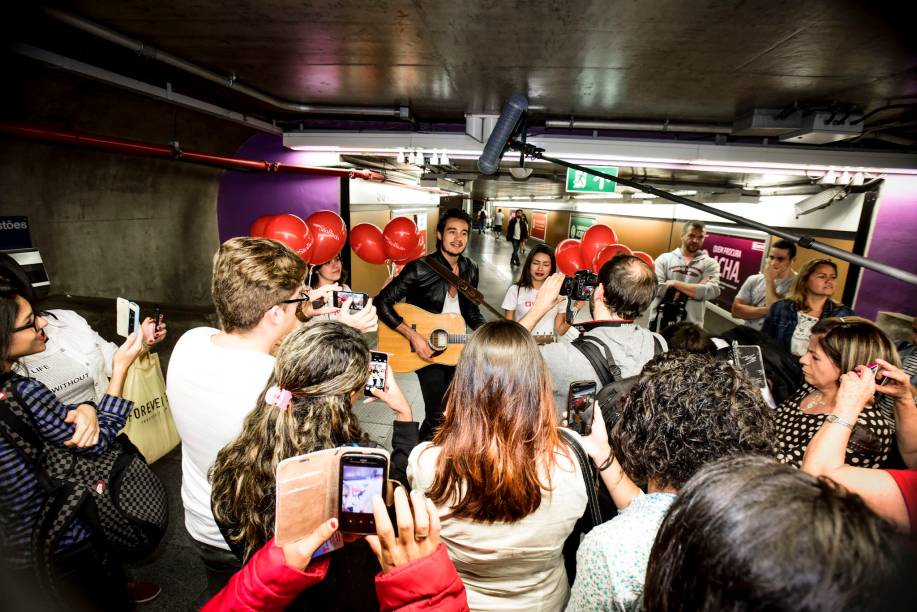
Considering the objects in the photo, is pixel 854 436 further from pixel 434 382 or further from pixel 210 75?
pixel 210 75

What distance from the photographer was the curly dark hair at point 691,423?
41.9 inches

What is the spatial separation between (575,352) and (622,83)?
2.45 metres

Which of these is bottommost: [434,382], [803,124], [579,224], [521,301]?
[434,382]

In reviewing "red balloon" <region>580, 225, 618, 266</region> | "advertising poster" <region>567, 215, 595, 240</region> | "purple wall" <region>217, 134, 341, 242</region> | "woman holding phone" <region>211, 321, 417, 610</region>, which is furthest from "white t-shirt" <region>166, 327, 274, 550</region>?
"advertising poster" <region>567, 215, 595, 240</region>

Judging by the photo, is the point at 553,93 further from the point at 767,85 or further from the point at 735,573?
the point at 735,573

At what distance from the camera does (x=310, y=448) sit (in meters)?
1.06

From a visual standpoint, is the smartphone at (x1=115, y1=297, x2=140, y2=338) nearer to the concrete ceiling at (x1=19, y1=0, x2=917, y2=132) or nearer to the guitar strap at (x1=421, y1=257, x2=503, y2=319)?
the concrete ceiling at (x1=19, y1=0, x2=917, y2=132)

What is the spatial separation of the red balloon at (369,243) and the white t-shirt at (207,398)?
140 inches

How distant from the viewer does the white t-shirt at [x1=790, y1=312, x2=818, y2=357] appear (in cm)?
298

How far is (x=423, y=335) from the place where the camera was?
3.46 metres

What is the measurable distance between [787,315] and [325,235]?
170 inches

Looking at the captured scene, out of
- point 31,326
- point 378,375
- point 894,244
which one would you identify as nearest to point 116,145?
point 31,326

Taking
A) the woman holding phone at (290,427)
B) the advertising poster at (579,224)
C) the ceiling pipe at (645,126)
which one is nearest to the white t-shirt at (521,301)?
the ceiling pipe at (645,126)

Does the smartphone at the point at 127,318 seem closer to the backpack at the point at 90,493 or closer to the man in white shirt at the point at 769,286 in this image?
the backpack at the point at 90,493
